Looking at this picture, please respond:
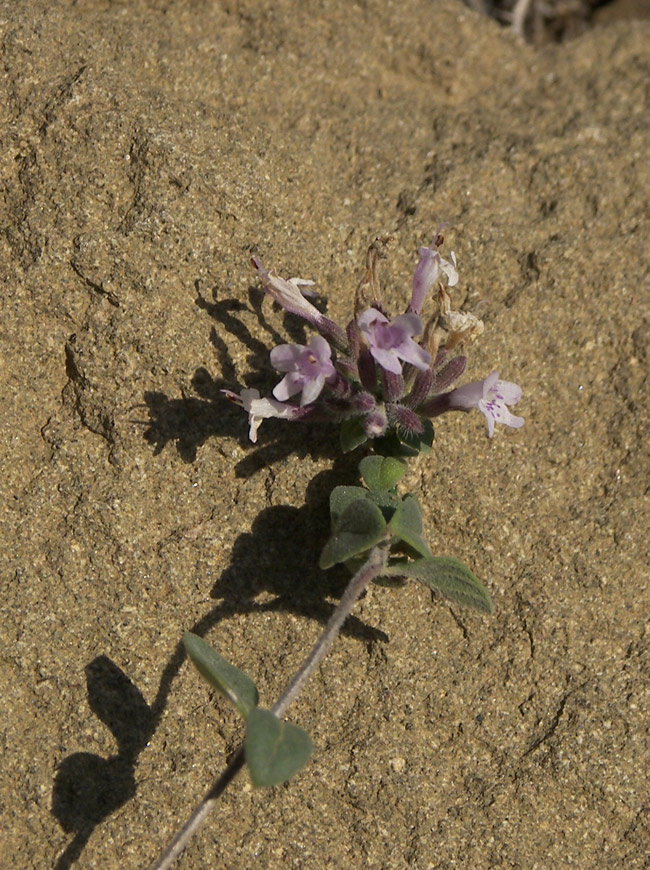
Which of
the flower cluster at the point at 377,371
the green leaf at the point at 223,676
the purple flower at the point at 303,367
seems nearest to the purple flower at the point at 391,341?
the flower cluster at the point at 377,371

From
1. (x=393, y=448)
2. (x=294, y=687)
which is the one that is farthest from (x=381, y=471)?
(x=294, y=687)

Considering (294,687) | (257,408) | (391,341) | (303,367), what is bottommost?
(294,687)

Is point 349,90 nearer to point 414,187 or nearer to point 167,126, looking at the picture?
point 414,187

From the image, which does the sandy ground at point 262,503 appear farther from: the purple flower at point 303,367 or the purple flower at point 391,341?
the purple flower at point 391,341

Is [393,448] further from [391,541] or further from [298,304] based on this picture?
[298,304]

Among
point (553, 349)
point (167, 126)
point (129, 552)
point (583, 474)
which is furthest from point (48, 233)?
point (583, 474)

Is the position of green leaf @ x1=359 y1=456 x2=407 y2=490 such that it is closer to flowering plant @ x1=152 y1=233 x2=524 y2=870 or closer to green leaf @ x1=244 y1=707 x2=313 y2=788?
flowering plant @ x1=152 y1=233 x2=524 y2=870
